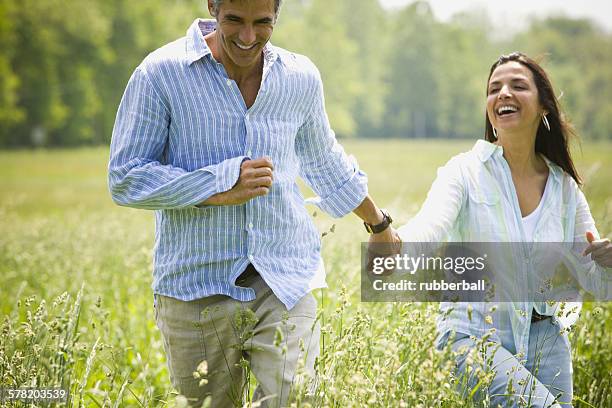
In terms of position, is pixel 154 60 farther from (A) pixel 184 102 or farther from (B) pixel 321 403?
(B) pixel 321 403

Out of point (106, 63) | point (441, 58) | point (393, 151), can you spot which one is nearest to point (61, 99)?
point (106, 63)

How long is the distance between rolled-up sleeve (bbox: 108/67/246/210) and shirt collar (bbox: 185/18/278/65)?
0.71 ft

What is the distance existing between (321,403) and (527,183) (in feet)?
6.42

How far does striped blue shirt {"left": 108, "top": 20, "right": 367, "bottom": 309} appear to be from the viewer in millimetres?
2930

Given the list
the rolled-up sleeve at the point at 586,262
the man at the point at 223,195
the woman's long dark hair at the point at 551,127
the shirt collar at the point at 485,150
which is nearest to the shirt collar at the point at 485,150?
the shirt collar at the point at 485,150

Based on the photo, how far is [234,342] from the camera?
3.11 meters

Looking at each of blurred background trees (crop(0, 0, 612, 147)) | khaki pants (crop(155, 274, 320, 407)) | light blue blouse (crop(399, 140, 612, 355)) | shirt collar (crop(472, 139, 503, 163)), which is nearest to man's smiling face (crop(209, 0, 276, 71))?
khaki pants (crop(155, 274, 320, 407))

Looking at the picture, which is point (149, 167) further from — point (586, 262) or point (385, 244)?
point (586, 262)

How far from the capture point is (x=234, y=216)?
121 inches

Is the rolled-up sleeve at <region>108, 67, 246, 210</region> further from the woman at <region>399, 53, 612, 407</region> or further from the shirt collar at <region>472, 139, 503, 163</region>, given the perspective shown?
the shirt collar at <region>472, 139, 503, 163</region>

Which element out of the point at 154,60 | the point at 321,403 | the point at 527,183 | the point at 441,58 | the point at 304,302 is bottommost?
the point at 321,403

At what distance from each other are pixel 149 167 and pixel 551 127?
2.36 m

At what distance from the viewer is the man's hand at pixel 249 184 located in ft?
9.32

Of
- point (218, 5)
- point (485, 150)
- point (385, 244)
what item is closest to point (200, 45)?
point (218, 5)
